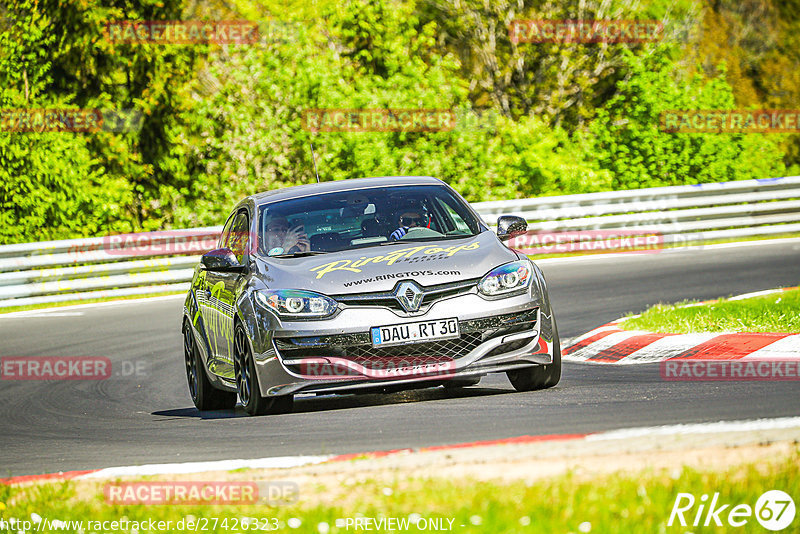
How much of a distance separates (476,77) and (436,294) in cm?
2875

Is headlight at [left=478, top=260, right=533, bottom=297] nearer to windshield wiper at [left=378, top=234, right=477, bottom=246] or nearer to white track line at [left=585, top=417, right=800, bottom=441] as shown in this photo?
windshield wiper at [left=378, top=234, right=477, bottom=246]

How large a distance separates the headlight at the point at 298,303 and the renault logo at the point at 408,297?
39 cm

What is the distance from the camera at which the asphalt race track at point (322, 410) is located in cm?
664

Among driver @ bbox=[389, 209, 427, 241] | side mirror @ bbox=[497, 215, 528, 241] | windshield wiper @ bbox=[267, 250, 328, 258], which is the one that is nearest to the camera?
windshield wiper @ bbox=[267, 250, 328, 258]

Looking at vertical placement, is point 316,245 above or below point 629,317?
above

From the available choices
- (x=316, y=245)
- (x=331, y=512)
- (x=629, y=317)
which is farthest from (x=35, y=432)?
(x=629, y=317)

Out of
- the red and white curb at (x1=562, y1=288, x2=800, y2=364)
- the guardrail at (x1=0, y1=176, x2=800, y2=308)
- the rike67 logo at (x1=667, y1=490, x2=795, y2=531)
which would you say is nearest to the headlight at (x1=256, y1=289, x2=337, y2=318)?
the red and white curb at (x1=562, y1=288, x2=800, y2=364)

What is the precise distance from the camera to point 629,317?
1162cm

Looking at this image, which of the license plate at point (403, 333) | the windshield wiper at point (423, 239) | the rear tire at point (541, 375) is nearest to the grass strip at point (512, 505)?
the license plate at point (403, 333)

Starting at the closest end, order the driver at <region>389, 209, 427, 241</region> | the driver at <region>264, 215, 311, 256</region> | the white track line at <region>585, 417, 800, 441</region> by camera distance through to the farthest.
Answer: the white track line at <region>585, 417, 800, 441</region>, the driver at <region>264, 215, 311, 256</region>, the driver at <region>389, 209, 427, 241</region>

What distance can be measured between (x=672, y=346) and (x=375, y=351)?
3038mm

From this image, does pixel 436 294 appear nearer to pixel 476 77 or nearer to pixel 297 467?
pixel 297 467

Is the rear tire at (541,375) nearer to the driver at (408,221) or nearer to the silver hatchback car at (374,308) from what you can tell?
the silver hatchback car at (374,308)

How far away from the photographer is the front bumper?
25.2 feet
